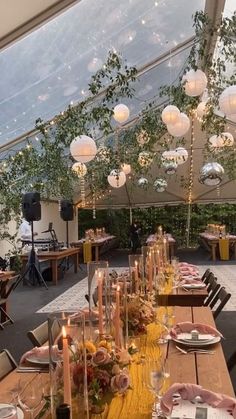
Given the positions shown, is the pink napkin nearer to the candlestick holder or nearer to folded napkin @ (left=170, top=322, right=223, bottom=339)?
the candlestick holder

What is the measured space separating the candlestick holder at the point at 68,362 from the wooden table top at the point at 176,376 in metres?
0.16

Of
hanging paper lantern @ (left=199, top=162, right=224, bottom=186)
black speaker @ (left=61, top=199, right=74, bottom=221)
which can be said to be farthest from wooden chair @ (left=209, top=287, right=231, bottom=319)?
black speaker @ (left=61, top=199, right=74, bottom=221)

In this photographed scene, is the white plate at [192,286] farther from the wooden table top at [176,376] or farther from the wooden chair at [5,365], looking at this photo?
the wooden chair at [5,365]

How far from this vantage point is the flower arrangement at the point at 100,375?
158 centimetres

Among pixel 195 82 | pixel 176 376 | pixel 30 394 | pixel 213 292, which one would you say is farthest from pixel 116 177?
pixel 30 394

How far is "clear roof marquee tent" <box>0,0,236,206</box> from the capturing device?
6.26 m

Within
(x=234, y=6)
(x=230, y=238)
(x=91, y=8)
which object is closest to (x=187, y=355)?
(x=91, y=8)

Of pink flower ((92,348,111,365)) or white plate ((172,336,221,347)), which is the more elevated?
pink flower ((92,348,111,365))

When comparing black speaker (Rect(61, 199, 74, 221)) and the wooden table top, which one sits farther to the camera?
black speaker (Rect(61, 199, 74, 221))

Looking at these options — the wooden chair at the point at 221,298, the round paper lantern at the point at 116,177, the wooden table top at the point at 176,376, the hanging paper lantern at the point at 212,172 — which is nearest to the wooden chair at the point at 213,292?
the wooden chair at the point at 221,298

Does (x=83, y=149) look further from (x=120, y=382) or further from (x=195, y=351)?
(x=120, y=382)

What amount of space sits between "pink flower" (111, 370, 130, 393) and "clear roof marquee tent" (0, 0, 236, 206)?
4.29m

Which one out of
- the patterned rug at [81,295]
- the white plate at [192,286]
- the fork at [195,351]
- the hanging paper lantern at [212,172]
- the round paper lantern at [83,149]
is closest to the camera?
the fork at [195,351]

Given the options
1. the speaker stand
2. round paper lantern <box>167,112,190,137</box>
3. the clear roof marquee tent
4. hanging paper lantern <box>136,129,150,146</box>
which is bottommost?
the speaker stand
